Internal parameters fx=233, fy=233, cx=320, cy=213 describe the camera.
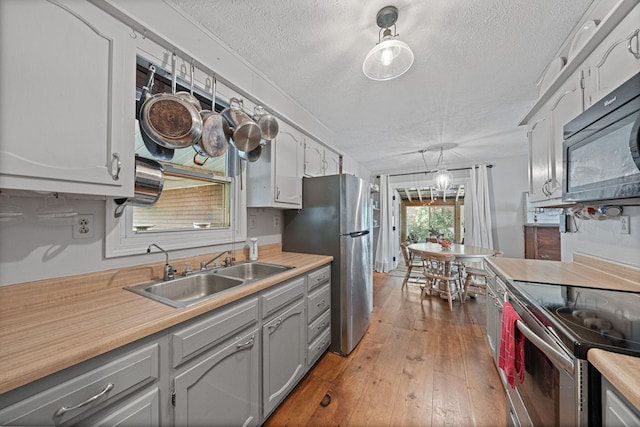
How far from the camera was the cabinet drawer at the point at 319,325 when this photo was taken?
182 cm

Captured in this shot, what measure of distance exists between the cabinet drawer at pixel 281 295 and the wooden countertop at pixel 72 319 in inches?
4.2

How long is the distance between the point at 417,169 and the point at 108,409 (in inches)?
216

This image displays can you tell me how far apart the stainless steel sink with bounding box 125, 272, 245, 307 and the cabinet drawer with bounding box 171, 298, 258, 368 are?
179mm

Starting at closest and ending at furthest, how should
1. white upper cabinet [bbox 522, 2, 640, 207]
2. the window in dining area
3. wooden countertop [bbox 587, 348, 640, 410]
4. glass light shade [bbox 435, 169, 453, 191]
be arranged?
wooden countertop [bbox 587, 348, 640, 410] < white upper cabinet [bbox 522, 2, 640, 207] < glass light shade [bbox 435, 169, 453, 191] < the window in dining area

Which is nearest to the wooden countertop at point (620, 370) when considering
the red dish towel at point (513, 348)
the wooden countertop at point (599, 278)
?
the wooden countertop at point (599, 278)

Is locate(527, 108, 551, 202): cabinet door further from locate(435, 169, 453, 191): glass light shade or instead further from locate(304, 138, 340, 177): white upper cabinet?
locate(304, 138, 340, 177): white upper cabinet

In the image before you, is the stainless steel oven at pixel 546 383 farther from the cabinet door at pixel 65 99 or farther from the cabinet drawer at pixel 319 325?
the cabinet door at pixel 65 99

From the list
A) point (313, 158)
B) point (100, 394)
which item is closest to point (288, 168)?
point (313, 158)

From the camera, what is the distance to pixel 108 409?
739 mm

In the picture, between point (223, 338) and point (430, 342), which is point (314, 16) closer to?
point (223, 338)

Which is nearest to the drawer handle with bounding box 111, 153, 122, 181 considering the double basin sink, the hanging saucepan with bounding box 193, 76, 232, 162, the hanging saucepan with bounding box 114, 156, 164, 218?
the hanging saucepan with bounding box 114, 156, 164, 218

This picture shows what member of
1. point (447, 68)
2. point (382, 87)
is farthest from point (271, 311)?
point (447, 68)

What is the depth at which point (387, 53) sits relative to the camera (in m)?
1.39

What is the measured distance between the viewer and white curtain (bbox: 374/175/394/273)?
526cm
